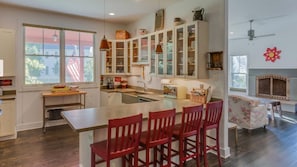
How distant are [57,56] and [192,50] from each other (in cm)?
358

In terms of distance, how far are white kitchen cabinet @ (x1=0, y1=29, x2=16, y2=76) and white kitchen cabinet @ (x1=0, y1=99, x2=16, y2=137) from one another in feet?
2.10

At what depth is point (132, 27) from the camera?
6.13 metres

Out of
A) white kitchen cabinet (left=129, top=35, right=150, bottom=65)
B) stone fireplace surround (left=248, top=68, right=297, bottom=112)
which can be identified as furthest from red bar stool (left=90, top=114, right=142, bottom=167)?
stone fireplace surround (left=248, top=68, right=297, bottom=112)

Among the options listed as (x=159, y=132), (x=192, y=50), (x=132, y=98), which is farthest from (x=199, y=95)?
(x=132, y=98)

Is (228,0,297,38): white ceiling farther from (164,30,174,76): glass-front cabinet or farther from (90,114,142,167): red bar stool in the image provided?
(90,114,142,167): red bar stool

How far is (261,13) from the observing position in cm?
507

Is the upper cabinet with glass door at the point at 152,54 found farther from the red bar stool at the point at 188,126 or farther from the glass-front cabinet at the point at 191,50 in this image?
the red bar stool at the point at 188,126

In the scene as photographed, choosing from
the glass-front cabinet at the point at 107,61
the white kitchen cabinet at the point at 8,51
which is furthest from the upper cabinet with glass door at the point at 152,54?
the white kitchen cabinet at the point at 8,51

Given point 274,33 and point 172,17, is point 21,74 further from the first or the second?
point 274,33

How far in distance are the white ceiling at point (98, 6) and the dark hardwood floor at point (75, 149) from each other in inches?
113

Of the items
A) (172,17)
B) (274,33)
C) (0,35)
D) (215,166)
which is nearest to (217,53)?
(172,17)

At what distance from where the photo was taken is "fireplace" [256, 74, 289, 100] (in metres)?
7.42

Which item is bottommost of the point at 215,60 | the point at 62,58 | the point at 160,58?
the point at 215,60

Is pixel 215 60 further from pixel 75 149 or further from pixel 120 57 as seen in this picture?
pixel 120 57
